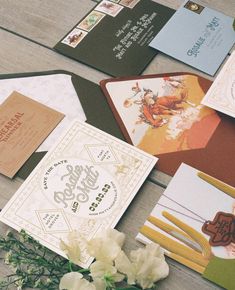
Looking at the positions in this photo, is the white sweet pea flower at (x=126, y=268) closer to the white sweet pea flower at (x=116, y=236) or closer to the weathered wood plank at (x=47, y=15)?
the white sweet pea flower at (x=116, y=236)

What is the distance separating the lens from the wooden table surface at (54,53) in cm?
Result: 82

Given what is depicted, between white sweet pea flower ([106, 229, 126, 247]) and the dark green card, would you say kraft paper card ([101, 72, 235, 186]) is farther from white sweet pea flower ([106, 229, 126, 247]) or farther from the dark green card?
white sweet pea flower ([106, 229, 126, 247])

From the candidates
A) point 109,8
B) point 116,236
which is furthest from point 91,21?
point 116,236

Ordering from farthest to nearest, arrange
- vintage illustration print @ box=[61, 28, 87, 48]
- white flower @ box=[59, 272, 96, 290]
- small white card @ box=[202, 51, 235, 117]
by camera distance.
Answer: vintage illustration print @ box=[61, 28, 87, 48] < small white card @ box=[202, 51, 235, 117] < white flower @ box=[59, 272, 96, 290]

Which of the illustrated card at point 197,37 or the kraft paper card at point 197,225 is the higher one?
the illustrated card at point 197,37

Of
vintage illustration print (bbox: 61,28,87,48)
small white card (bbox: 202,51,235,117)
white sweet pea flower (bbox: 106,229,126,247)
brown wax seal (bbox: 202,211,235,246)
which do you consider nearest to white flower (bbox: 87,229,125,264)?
white sweet pea flower (bbox: 106,229,126,247)

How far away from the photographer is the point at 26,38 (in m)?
1.08

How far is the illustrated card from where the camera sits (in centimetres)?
105

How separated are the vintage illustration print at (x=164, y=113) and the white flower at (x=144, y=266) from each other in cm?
21

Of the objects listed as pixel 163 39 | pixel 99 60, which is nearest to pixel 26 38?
pixel 99 60

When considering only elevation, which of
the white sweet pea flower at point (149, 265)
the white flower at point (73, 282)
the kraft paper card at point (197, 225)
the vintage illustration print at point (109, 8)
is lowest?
the white flower at point (73, 282)

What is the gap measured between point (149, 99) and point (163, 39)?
0.18 m

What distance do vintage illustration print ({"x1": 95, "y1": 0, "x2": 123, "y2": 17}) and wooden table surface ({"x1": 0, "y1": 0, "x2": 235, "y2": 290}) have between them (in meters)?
0.03

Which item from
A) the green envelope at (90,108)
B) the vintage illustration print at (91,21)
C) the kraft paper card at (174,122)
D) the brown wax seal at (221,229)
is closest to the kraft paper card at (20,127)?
the green envelope at (90,108)
